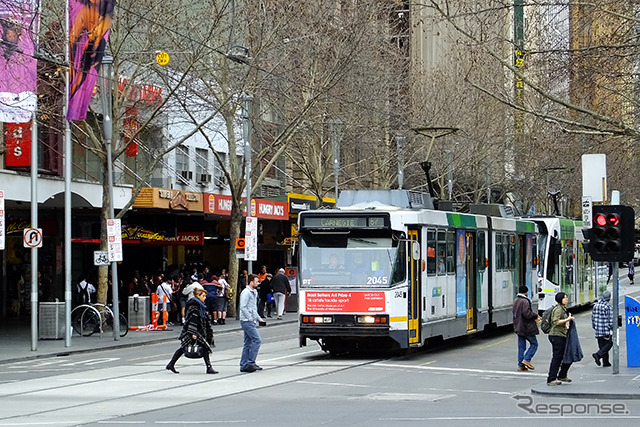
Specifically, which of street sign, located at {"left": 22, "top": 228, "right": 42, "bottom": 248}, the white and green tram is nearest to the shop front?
the white and green tram

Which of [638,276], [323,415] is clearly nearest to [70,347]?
[323,415]

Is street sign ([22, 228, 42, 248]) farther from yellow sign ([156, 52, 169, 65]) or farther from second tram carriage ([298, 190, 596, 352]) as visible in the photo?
second tram carriage ([298, 190, 596, 352])

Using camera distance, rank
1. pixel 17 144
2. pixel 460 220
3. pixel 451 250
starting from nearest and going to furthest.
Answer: pixel 451 250, pixel 460 220, pixel 17 144

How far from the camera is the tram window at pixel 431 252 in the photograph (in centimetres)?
2430

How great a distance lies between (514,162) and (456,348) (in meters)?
35.9

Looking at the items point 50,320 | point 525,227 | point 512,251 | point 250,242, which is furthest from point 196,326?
point 250,242

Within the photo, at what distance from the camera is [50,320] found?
1225 inches

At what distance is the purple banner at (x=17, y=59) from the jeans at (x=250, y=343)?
6.74 meters

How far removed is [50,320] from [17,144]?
4892 millimetres

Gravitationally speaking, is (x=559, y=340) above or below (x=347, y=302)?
below

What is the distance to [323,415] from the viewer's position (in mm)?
14656

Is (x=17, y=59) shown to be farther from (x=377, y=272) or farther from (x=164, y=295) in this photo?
(x=164, y=295)

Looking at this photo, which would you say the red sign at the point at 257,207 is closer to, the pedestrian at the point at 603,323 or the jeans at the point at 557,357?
the pedestrian at the point at 603,323

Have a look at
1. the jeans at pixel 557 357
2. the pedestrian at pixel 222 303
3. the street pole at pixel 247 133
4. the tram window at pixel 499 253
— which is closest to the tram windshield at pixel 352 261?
the jeans at pixel 557 357
